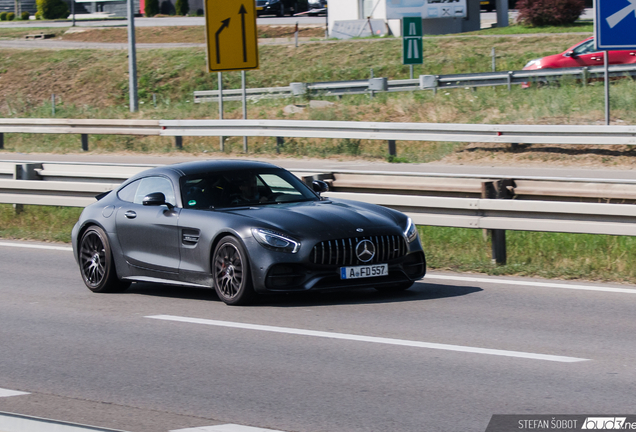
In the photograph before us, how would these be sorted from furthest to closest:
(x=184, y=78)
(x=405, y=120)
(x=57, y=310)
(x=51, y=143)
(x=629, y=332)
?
(x=184, y=78) → (x=51, y=143) → (x=405, y=120) → (x=57, y=310) → (x=629, y=332)

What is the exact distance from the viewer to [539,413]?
5.54 meters

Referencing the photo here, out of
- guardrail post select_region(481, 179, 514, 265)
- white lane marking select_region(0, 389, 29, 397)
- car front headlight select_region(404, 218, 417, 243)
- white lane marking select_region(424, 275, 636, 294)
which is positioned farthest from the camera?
guardrail post select_region(481, 179, 514, 265)

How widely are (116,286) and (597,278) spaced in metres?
4.78

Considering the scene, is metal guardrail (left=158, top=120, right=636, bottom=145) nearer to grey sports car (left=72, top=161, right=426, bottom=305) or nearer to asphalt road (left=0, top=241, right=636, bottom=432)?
asphalt road (left=0, top=241, right=636, bottom=432)

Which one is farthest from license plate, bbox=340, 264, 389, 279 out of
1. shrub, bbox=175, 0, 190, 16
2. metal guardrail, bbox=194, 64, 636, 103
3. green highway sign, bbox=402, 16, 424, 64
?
shrub, bbox=175, 0, 190, 16

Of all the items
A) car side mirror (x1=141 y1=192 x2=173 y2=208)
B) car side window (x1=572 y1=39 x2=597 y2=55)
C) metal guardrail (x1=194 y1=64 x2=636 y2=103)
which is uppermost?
car side window (x1=572 y1=39 x2=597 y2=55)

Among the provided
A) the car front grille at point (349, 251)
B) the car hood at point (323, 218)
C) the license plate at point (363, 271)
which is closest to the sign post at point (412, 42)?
the car hood at point (323, 218)

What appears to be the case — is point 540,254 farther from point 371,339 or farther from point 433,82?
point 433,82

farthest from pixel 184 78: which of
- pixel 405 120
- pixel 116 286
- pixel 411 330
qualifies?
pixel 411 330

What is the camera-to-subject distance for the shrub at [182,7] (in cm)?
7494

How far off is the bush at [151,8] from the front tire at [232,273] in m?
69.3

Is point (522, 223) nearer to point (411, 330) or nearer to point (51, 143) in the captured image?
point (411, 330)

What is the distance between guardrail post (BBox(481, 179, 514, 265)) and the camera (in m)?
10.9

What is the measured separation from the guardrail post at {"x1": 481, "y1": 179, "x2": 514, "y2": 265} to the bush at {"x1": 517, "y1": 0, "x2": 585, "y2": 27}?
37817 millimetres
